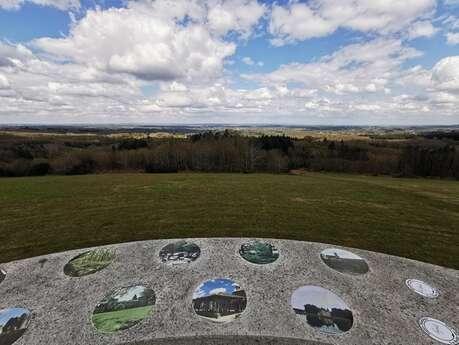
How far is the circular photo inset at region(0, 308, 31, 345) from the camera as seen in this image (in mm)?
3279

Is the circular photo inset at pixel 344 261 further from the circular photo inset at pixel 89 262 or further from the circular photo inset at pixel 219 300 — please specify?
the circular photo inset at pixel 89 262

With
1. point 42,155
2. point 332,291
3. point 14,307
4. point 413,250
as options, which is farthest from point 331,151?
point 42,155

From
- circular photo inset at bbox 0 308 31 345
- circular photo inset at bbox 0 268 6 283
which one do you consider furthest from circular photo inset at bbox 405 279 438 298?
circular photo inset at bbox 0 268 6 283

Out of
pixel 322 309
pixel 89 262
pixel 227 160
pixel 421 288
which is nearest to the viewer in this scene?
pixel 322 309

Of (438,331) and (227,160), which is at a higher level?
(438,331)

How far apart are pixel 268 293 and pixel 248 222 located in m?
3.97

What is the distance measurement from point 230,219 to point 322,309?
190 inches

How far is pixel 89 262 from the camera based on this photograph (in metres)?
5.06

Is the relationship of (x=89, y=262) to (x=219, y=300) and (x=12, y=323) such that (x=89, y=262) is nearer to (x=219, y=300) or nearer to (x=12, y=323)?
(x=12, y=323)

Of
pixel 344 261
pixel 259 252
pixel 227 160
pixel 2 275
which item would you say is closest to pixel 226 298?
pixel 259 252

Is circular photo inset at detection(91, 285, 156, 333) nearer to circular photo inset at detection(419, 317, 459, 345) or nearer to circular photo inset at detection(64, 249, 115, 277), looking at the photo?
circular photo inset at detection(64, 249, 115, 277)

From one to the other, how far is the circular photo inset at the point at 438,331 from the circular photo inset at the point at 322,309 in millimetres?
1094

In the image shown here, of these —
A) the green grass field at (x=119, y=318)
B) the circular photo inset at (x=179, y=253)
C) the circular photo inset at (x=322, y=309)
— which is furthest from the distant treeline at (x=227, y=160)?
the circular photo inset at (x=322, y=309)

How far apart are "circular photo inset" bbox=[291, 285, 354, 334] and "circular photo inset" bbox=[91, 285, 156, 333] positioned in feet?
8.71
